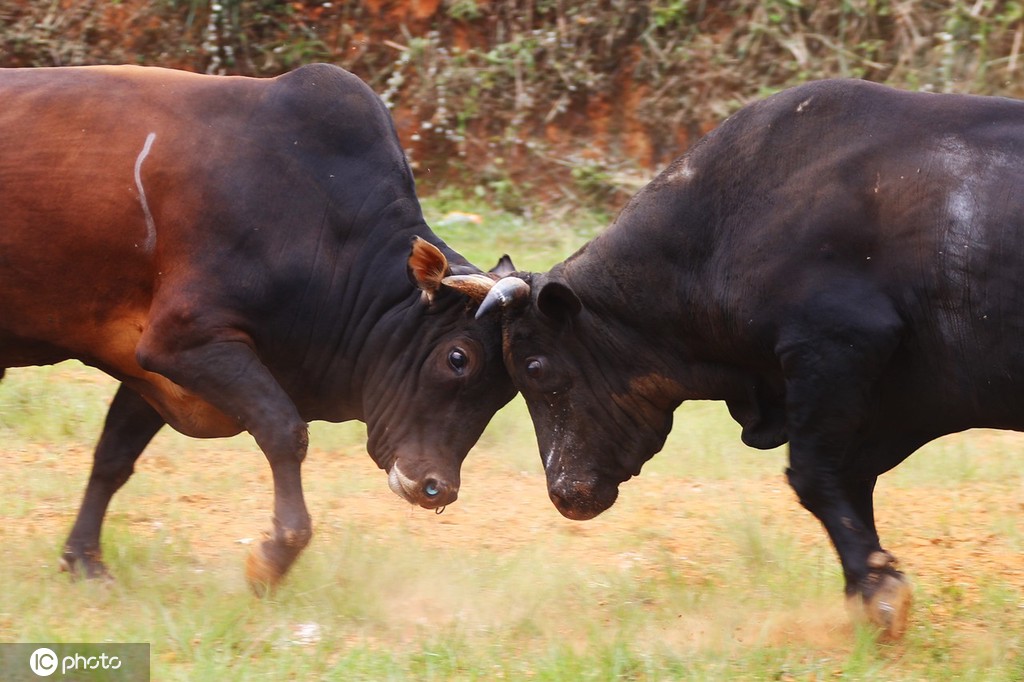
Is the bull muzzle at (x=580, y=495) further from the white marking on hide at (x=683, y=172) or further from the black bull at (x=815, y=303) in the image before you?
the white marking on hide at (x=683, y=172)

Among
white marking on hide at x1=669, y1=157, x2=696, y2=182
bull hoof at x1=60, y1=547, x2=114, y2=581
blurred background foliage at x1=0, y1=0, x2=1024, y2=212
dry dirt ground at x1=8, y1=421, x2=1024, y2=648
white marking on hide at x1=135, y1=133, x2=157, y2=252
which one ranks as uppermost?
white marking on hide at x1=669, y1=157, x2=696, y2=182

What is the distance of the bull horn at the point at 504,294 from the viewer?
541 cm

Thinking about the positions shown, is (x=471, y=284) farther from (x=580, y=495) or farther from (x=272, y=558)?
(x=272, y=558)

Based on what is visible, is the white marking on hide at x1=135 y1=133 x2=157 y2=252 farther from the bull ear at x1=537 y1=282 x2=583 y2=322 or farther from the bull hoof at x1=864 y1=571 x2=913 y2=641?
the bull hoof at x1=864 y1=571 x2=913 y2=641

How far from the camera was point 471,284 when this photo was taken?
18.1 ft

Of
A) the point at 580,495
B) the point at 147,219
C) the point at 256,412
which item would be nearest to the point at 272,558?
the point at 256,412

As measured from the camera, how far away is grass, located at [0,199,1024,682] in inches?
182

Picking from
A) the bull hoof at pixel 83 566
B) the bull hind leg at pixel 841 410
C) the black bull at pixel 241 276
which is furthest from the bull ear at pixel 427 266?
the bull hoof at pixel 83 566

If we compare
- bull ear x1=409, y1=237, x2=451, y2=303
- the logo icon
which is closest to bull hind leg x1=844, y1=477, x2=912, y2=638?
bull ear x1=409, y1=237, x2=451, y2=303

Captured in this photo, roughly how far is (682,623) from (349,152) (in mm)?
2224

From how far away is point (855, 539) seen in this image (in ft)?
15.9

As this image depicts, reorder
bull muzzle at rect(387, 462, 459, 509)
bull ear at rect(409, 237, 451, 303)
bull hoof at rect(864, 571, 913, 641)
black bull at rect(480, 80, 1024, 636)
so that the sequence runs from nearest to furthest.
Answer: black bull at rect(480, 80, 1024, 636) < bull hoof at rect(864, 571, 913, 641) < bull ear at rect(409, 237, 451, 303) < bull muzzle at rect(387, 462, 459, 509)

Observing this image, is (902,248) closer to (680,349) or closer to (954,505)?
(680,349)

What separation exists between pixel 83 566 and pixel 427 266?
1.75 meters
